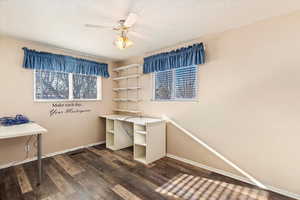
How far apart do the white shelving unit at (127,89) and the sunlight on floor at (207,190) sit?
197 cm

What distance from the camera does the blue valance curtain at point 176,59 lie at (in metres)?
2.66

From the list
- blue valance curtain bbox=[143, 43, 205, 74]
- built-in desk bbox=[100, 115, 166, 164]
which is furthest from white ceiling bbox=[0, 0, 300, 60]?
built-in desk bbox=[100, 115, 166, 164]

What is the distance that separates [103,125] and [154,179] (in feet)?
7.67

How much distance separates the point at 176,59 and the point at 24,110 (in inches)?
124

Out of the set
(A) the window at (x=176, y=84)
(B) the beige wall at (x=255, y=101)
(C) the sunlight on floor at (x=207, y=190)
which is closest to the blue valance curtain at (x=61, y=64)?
(A) the window at (x=176, y=84)

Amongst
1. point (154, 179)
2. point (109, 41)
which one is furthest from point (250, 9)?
point (154, 179)

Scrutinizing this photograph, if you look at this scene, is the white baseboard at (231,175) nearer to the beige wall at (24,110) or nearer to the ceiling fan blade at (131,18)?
the beige wall at (24,110)

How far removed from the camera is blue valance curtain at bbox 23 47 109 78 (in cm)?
288

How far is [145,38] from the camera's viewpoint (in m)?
2.76

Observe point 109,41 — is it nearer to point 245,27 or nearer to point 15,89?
point 15,89

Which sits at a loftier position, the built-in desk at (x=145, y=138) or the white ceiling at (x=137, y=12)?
the white ceiling at (x=137, y=12)

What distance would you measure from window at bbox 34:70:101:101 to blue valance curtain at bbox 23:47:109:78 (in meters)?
0.16

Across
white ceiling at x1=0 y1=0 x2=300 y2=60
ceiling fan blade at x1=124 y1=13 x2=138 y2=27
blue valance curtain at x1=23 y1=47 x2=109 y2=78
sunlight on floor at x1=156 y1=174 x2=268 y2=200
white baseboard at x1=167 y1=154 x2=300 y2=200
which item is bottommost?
sunlight on floor at x1=156 y1=174 x2=268 y2=200

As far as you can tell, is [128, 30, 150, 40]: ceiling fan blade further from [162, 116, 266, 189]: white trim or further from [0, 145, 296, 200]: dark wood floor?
[0, 145, 296, 200]: dark wood floor
